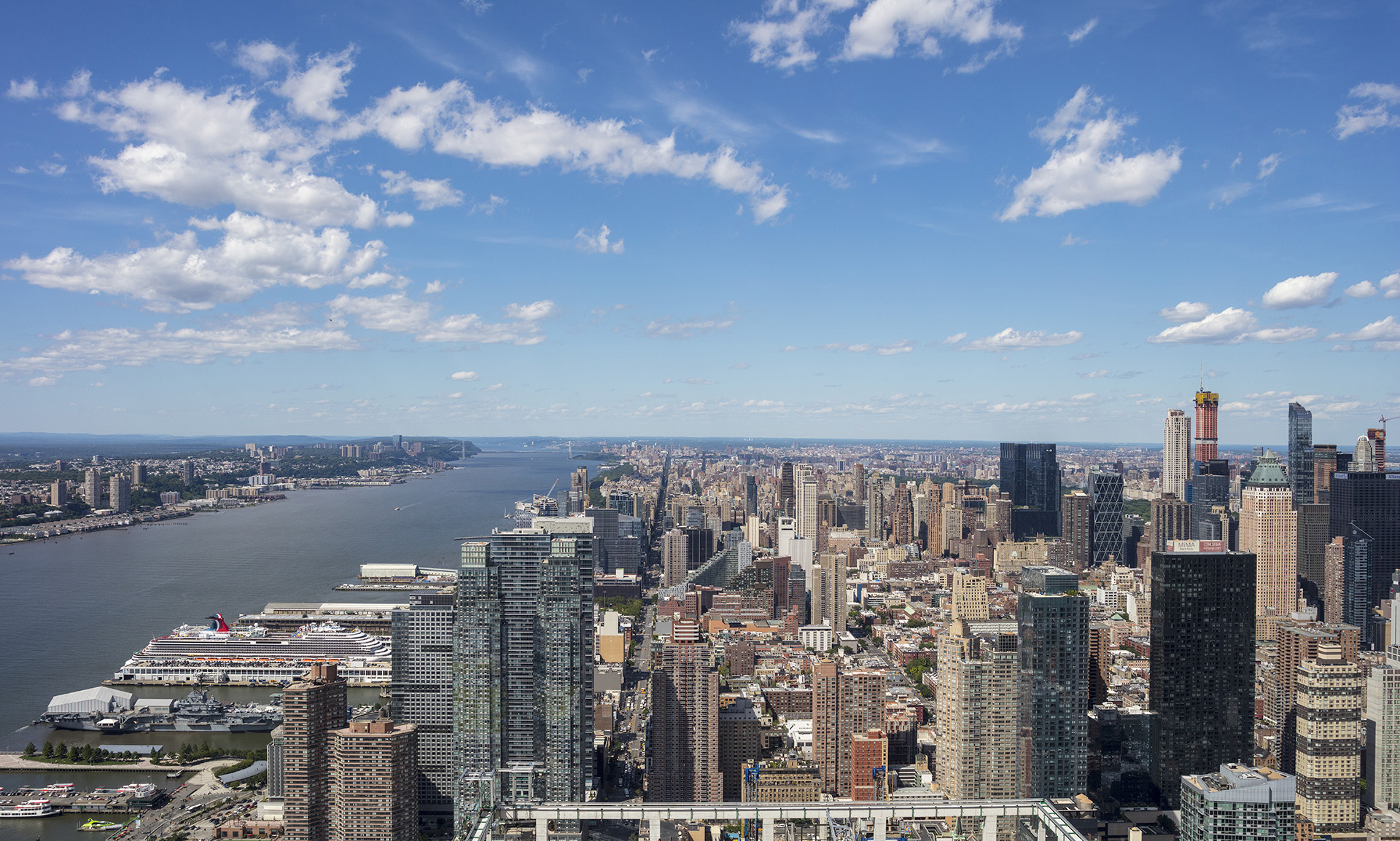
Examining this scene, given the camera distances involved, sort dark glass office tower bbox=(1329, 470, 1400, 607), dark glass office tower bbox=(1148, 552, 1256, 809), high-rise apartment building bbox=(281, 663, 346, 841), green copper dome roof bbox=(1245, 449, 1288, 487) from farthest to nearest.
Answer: green copper dome roof bbox=(1245, 449, 1288, 487) → dark glass office tower bbox=(1329, 470, 1400, 607) → dark glass office tower bbox=(1148, 552, 1256, 809) → high-rise apartment building bbox=(281, 663, 346, 841)

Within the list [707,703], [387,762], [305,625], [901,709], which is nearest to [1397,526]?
[901,709]

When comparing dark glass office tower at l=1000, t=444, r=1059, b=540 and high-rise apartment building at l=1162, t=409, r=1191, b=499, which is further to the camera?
high-rise apartment building at l=1162, t=409, r=1191, b=499

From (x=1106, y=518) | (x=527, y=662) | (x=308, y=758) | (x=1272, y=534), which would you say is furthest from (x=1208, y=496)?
(x=308, y=758)

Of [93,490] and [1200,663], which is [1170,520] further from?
[93,490]

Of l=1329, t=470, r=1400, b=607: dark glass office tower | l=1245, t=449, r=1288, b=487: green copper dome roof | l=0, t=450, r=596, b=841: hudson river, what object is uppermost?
l=1245, t=449, r=1288, b=487: green copper dome roof

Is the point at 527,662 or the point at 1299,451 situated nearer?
the point at 527,662

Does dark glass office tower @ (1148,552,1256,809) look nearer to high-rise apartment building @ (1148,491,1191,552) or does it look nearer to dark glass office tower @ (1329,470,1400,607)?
dark glass office tower @ (1329,470,1400,607)

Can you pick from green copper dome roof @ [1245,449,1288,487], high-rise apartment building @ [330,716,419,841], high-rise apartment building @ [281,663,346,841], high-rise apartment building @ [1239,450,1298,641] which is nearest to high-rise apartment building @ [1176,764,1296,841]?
high-rise apartment building @ [330,716,419,841]
